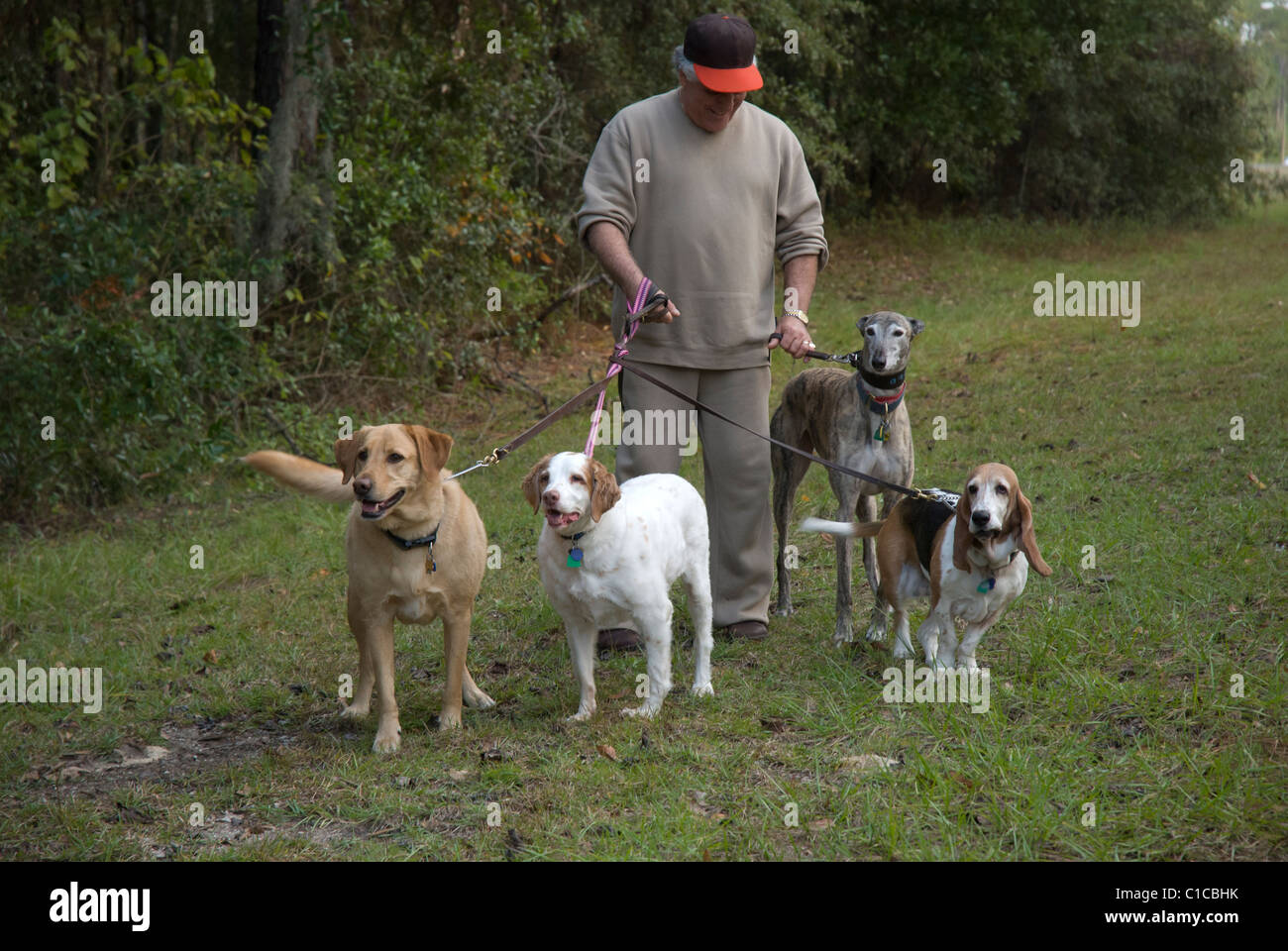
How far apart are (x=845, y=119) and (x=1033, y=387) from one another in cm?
1037

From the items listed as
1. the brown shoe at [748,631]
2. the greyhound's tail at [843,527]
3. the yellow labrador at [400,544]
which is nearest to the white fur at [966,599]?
the greyhound's tail at [843,527]

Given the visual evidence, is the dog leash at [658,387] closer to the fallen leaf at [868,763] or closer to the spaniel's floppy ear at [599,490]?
the spaniel's floppy ear at [599,490]

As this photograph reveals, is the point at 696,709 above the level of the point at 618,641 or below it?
below

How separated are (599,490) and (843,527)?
4.20 feet

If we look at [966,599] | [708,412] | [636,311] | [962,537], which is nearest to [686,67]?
[636,311]

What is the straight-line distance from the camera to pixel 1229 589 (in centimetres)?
559

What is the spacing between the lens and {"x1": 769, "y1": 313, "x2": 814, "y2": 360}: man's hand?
5.12m

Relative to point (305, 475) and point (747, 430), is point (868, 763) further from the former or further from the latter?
point (305, 475)

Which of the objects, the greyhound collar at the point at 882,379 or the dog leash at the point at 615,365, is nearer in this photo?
the dog leash at the point at 615,365

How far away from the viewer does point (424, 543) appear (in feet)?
14.8

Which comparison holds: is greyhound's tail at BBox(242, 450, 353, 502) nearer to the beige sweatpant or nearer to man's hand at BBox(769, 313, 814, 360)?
the beige sweatpant

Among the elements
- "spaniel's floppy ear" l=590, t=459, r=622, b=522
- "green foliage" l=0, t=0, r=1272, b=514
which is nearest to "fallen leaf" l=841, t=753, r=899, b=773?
"spaniel's floppy ear" l=590, t=459, r=622, b=522

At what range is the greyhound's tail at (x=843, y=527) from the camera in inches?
198
